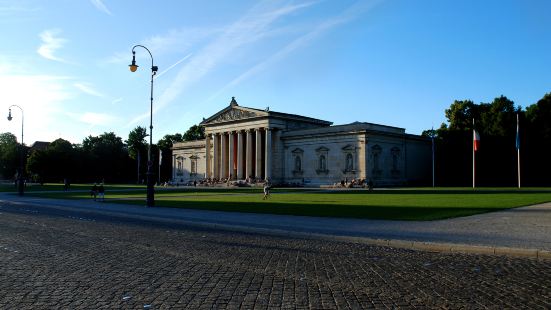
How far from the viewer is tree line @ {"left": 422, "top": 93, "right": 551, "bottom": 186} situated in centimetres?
6869

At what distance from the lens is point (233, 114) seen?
94375mm

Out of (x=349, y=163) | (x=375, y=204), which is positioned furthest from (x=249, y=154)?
(x=375, y=204)

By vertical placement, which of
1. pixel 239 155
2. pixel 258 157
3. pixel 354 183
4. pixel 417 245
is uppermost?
pixel 239 155

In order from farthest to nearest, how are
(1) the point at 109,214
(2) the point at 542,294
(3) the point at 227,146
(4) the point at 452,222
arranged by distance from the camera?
(3) the point at 227,146, (1) the point at 109,214, (4) the point at 452,222, (2) the point at 542,294

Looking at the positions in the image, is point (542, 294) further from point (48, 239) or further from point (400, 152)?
point (400, 152)

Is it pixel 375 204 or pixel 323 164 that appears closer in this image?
pixel 375 204

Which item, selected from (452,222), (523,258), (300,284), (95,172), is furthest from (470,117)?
(95,172)

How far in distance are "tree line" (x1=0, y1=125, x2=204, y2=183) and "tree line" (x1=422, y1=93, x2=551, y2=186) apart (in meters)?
63.7

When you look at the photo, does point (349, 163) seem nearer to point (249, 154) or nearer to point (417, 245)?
point (249, 154)

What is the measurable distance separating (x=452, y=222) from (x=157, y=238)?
1139 cm

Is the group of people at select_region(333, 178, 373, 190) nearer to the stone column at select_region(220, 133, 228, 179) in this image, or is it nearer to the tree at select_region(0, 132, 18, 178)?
the stone column at select_region(220, 133, 228, 179)

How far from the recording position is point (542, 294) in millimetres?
7719

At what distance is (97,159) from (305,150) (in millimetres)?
66566

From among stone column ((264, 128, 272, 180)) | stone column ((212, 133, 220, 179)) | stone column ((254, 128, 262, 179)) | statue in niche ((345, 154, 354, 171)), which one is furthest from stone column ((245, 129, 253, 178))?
statue in niche ((345, 154, 354, 171))
